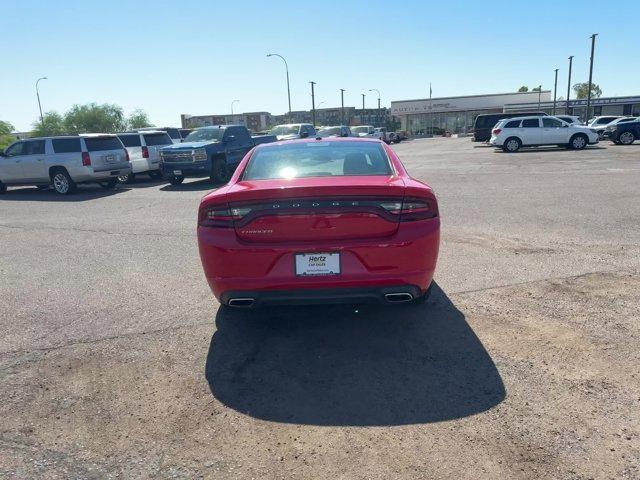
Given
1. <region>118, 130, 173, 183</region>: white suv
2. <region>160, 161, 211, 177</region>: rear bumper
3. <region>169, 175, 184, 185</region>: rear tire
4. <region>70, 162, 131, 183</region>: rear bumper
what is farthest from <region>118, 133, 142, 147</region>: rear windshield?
<region>160, 161, 211, 177</region>: rear bumper

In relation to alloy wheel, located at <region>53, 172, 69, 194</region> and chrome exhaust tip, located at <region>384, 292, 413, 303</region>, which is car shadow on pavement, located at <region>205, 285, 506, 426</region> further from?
alloy wheel, located at <region>53, 172, 69, 194</region>

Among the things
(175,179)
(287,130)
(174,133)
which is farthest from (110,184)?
(287,130)

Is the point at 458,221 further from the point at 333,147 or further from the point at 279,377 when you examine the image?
the point at 279,377

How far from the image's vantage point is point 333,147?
16.3 feet

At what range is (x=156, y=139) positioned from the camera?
19.2 meters

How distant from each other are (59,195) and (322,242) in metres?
14.5

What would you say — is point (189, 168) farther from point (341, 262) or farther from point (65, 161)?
point (341, 262)

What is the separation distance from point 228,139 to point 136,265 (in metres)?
11.0

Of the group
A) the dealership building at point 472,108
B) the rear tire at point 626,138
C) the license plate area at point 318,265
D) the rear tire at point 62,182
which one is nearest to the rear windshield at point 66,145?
the rear tire at point 62,182

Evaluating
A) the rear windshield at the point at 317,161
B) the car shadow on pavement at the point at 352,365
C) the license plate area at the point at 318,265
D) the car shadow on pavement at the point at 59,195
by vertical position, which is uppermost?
the rear windshield at the point at 317,161

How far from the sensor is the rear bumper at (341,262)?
3584mm

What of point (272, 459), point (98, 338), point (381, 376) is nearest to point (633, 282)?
point (381, 376)

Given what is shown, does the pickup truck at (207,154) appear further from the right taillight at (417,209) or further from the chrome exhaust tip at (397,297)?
the chrome exhaust tip at (397,297)

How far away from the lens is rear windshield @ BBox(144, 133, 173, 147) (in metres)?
18.9
